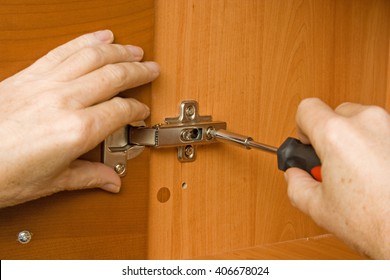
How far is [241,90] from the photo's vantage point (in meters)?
0.68

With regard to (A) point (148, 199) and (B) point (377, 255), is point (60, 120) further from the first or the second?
(B) point (377, 255)

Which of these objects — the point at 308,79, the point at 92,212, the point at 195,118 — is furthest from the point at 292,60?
the point at 92,212

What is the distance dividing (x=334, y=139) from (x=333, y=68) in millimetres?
280

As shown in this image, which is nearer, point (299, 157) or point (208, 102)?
point (299, 157)

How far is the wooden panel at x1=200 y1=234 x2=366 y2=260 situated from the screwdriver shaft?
127mm

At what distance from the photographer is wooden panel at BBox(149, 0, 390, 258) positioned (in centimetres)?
64

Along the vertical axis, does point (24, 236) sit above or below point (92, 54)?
below

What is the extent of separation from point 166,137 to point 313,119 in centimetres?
15

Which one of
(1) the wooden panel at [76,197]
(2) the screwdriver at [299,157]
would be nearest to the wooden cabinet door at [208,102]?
(1) the wooden panel at [76,197]

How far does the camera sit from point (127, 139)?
24.5 inches

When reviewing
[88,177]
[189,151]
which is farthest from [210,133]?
[88,177]

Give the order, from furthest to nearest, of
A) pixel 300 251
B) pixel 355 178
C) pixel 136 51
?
1. pixel 300 251
2. pixel 136 51
3. pixel 355 178

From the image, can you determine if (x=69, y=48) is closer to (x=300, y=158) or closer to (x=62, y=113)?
(x=62, y=113)

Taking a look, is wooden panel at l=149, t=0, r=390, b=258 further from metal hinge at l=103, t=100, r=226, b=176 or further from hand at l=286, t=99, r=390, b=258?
hand at l=286, t=99, r=390, b=258
